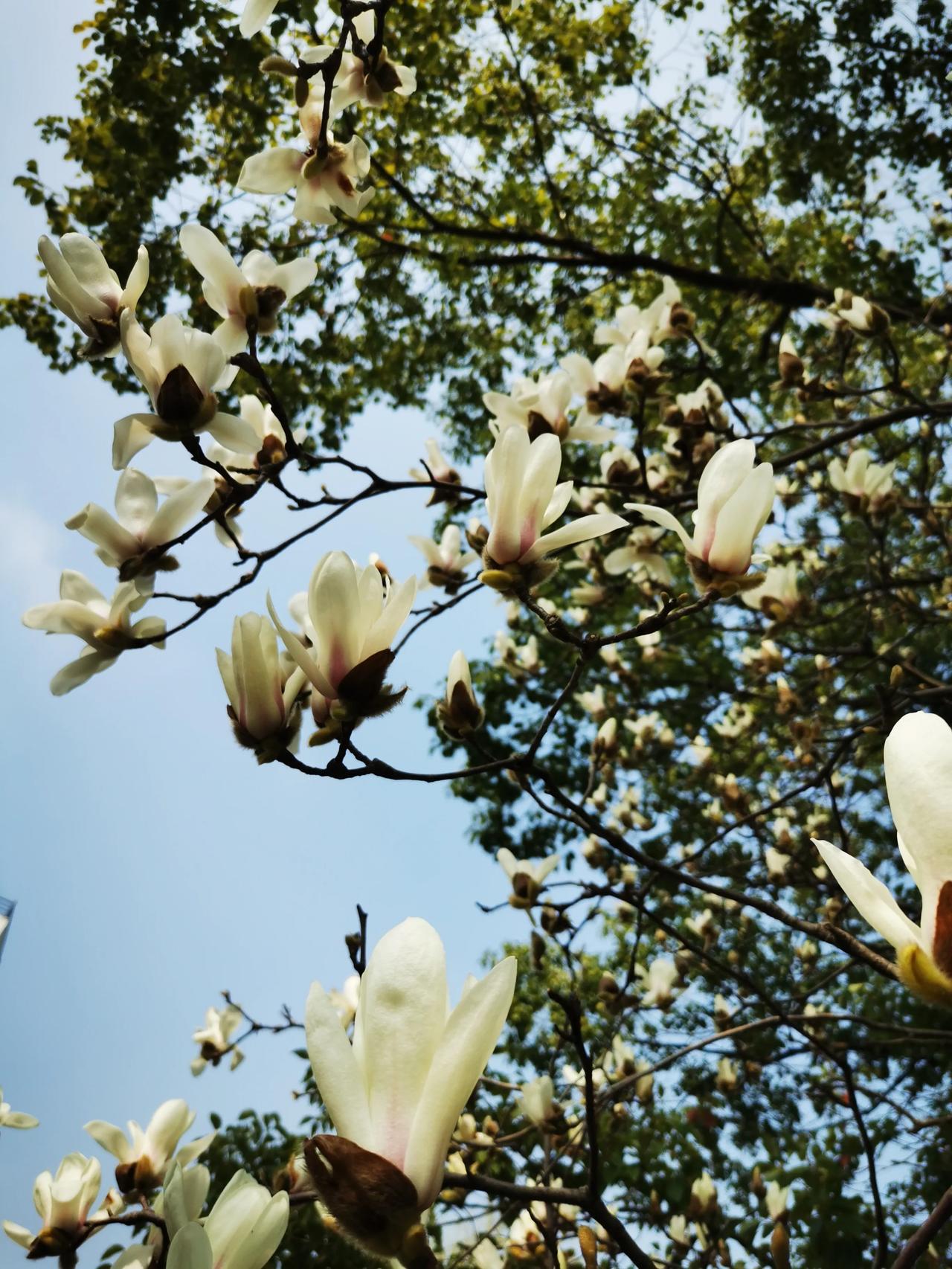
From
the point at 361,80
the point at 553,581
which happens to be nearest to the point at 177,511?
the point at 361,80

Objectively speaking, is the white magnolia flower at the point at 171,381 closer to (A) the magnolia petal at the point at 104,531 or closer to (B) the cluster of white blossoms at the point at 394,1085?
(A) the magnolia petal at the point at 104,531

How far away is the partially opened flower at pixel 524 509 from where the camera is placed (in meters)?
1.06

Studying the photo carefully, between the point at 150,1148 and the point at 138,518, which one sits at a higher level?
the point at 138,518

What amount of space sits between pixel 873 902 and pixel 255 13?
1.55 metres

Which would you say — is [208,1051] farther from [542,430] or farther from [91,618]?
[542,430]

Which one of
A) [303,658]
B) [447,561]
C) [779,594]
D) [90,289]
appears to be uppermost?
[779,594]

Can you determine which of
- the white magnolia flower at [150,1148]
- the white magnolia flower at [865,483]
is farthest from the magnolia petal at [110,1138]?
the white magnolia flower at [865,483]

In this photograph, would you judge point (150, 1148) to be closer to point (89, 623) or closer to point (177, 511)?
point (89, 623)

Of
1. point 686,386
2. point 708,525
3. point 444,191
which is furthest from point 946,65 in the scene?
point 708,525

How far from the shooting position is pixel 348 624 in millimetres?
921

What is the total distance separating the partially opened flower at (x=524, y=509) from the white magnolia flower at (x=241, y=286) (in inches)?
24.2

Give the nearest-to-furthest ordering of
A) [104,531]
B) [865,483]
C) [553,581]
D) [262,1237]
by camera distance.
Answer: [262,1237], [104,531], [865,483], [553,581]

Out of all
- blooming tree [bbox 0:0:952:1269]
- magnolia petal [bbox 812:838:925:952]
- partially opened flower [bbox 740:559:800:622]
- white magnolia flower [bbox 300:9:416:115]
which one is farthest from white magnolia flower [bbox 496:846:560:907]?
white magnolia flower [bbox 300:9:416:115]

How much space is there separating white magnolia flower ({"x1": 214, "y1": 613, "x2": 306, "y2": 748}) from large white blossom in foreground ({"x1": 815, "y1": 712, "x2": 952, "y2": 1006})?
596 millimetres
